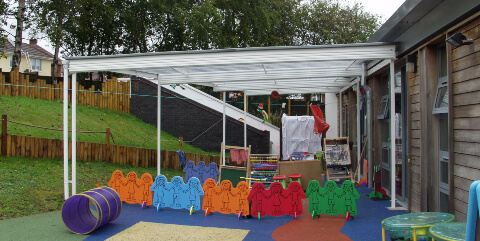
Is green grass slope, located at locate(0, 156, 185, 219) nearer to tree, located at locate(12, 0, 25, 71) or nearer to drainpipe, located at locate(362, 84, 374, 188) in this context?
drainpipe, located at locate(362, 84, 374, 188)

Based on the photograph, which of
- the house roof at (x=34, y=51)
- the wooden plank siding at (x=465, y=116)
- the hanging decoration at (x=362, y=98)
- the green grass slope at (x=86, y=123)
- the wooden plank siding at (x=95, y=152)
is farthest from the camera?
the house roof at (x=34, y=51)

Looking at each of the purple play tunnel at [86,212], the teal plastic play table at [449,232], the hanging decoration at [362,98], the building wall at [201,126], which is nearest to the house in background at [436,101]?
the hanging decoration at [362,98]

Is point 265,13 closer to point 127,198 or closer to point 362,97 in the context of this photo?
point 362,97

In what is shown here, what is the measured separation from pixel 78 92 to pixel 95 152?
727 centimetres

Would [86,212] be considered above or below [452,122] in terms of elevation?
below

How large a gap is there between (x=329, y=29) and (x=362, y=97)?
19412 mm

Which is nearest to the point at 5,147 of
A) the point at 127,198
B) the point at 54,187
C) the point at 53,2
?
the point at 54,187

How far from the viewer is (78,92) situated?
1833 cm

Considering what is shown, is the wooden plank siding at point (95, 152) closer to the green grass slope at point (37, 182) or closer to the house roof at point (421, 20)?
the green grass slope at point (37, 182)

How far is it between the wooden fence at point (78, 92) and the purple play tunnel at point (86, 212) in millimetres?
9923

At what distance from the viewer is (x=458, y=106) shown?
5.06 metres

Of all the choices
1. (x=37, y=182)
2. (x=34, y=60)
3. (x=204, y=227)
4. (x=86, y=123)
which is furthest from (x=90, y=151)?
(x=34, y=60)

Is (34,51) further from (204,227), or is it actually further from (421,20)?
(421,20)

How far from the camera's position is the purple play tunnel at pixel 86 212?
243 inches
